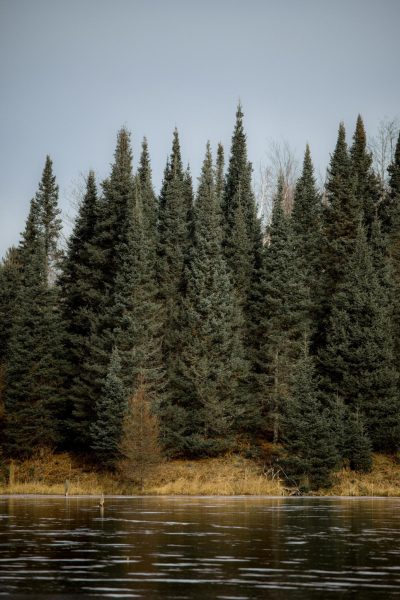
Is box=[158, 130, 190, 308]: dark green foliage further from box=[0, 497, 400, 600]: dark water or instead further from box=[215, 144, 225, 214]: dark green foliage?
box=[0, 497, 400, 600]: dark water

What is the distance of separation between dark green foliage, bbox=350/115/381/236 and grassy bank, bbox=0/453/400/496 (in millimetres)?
37517

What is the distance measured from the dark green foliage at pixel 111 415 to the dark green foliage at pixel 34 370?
760 centimetres

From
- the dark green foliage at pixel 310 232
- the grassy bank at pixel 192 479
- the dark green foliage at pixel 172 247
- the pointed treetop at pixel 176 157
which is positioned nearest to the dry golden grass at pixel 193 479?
the grassy bank at pixel 192 479

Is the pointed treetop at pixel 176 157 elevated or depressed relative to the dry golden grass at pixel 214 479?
elevated

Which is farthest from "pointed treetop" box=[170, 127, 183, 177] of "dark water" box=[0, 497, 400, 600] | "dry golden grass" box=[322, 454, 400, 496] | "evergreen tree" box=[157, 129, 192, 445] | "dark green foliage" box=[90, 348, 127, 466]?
"dark water" box=[0, 497, 400, 600]

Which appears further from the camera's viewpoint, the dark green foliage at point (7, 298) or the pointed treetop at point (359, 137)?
the pointed treetop at point (359, 137)

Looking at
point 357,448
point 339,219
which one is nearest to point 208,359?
point 357,448

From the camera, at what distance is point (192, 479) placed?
64.4 m

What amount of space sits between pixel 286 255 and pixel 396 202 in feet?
79.0

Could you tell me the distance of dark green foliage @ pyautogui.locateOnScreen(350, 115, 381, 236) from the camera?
99.0m

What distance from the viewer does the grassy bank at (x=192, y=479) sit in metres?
60.8

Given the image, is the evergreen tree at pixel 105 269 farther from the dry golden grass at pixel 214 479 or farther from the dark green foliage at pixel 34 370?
the dry golden grass at pixel 214 479

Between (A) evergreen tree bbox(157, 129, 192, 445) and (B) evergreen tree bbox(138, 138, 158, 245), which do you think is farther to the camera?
(B) evergreen tree bbox(138, 138, 158, 245)

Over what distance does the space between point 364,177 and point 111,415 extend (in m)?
53.3
